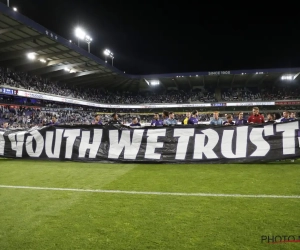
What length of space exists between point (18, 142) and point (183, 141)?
6096 millimetres

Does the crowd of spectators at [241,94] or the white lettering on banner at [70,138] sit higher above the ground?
the crowd of spectators at [241,94]

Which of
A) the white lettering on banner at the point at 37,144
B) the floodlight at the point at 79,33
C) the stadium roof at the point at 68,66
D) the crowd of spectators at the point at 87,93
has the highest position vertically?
the floodlight at the point at 79,33

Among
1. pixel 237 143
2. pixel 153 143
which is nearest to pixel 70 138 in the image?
pixel 153 143

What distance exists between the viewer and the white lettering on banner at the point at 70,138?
27.6ft

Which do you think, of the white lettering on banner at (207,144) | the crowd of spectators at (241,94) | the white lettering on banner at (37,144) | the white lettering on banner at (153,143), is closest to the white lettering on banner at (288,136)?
the white lettering on banner at (207,144)

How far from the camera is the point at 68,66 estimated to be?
34.5m

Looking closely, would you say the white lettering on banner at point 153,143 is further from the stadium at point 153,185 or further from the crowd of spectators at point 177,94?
the crowd of spectators at point 177,94

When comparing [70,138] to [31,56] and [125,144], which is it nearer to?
[125,144]

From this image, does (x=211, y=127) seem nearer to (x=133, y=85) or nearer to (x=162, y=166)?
(x=162, y=166)

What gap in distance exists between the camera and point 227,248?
248 centimetres

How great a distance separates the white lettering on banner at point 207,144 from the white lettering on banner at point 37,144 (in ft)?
17.6

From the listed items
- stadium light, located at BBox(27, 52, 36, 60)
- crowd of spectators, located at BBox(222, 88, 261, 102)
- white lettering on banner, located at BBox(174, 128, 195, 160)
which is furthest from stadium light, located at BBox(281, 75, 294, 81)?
white lettering on banner, located at BBox(174, 128, 195, 160)

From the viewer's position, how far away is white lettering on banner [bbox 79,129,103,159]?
324 inches

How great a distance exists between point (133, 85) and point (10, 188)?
4955 cm
